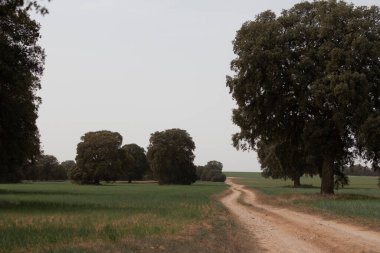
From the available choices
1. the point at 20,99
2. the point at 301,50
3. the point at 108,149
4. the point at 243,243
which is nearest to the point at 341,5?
the point at 301,50

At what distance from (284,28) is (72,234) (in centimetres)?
3376

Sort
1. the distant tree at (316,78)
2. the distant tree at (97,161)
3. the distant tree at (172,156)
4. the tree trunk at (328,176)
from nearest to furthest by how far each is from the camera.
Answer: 1. the distant tree at (316,78)
2. the tree trunk at (328,176)
3. the distant tree at (97,161)
4. the distant tree at (172,156)

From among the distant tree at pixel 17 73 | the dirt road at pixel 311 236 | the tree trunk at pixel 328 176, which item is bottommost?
the dirt road at pixel 311 236

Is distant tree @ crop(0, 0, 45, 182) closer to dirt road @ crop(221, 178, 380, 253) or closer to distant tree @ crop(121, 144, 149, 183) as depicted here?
dirt road @ crop(221, 178, 380, 253)

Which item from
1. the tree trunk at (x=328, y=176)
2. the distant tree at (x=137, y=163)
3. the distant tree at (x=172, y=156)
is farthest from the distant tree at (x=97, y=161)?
the tree trunk at (x=328, y=176)

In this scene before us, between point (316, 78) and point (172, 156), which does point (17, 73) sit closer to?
point (316, 78)

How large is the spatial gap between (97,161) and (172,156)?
23.0 metres

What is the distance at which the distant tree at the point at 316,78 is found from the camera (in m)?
38.7

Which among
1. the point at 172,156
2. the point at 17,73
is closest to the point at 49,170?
the point at 172,156

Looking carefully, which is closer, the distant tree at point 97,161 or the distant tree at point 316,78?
the distant tree at point 316,78

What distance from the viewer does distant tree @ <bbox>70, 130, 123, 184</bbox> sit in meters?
120

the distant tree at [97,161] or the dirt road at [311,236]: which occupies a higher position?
the distant tree at [97,161]

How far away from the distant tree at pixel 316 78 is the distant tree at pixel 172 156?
3464 inches

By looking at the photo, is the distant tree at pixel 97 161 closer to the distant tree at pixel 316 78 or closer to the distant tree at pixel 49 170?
the distant tree at pixel 49 170
